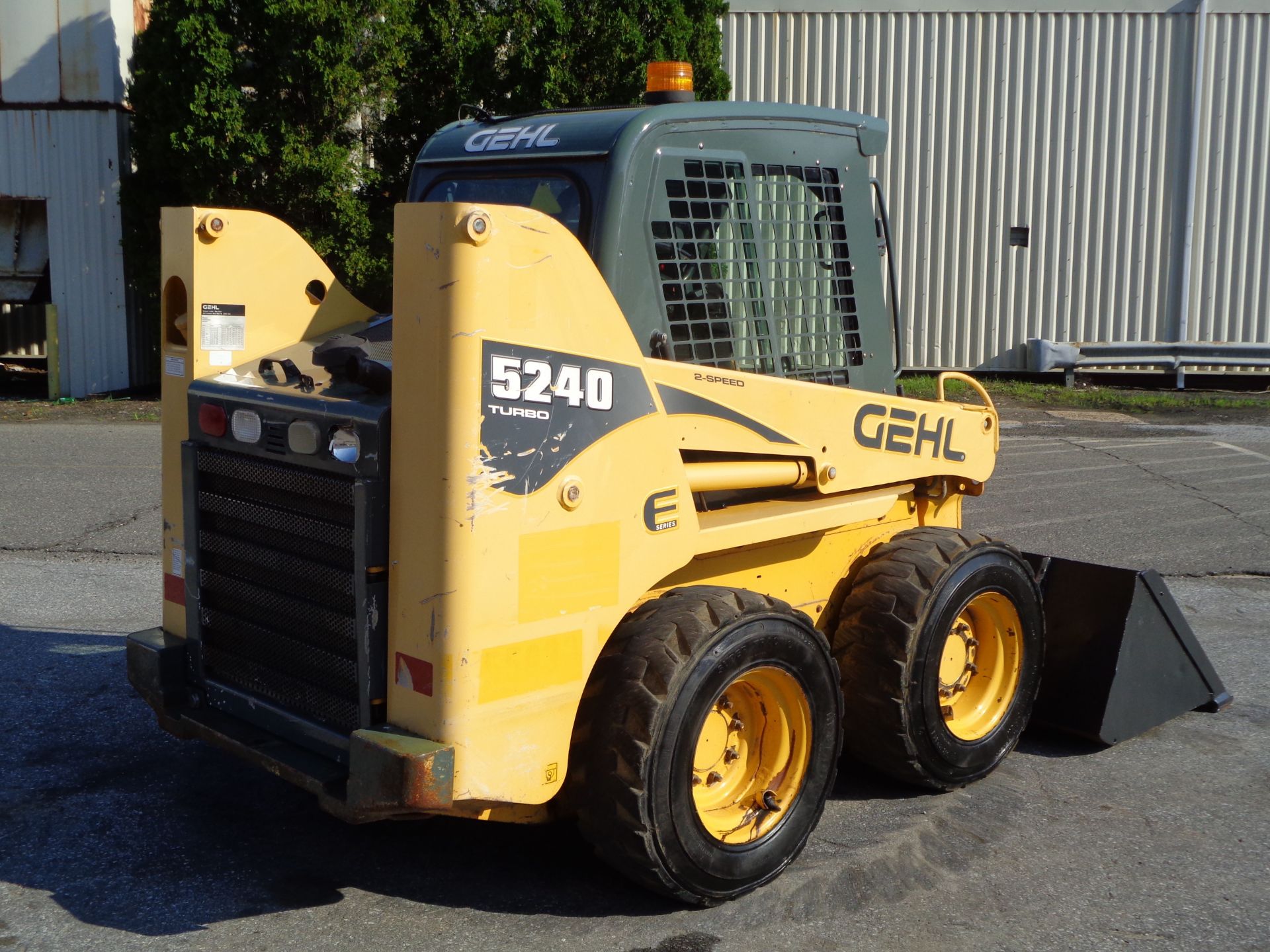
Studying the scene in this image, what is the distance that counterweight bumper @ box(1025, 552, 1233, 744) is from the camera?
5.39m

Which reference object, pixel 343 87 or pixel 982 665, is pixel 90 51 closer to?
pixel 343 87

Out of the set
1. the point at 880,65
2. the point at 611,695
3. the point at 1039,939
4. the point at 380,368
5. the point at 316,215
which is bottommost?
the point at 1039,939

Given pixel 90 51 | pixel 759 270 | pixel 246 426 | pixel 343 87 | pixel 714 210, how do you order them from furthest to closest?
pixel 90 51 → pixel 343 87 → pixel 759 270 → pixel 714 210 → pixel 246 426

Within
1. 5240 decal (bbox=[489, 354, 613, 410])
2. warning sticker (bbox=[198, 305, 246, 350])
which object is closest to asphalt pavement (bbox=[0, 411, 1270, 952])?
5240 decal (bbox=[489, 354, 613, 410])

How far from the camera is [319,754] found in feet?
12.8

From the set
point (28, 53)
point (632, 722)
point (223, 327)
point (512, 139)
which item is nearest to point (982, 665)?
point (632, 722)

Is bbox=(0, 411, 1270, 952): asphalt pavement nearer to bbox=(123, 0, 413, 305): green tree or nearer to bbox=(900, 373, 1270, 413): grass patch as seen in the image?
bbox=(123, 0, 413, 305): green tree

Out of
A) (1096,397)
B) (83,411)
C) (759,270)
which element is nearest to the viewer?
(759,270)

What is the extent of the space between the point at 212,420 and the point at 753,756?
6.93ft

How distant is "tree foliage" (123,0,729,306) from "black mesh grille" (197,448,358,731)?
32.8 feet

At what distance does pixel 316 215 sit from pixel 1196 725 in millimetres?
11204

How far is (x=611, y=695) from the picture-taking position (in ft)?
12.3

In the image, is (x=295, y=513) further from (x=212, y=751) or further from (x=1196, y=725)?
(x=1196, y=725)

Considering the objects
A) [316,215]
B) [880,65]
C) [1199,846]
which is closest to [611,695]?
[1199,846]
